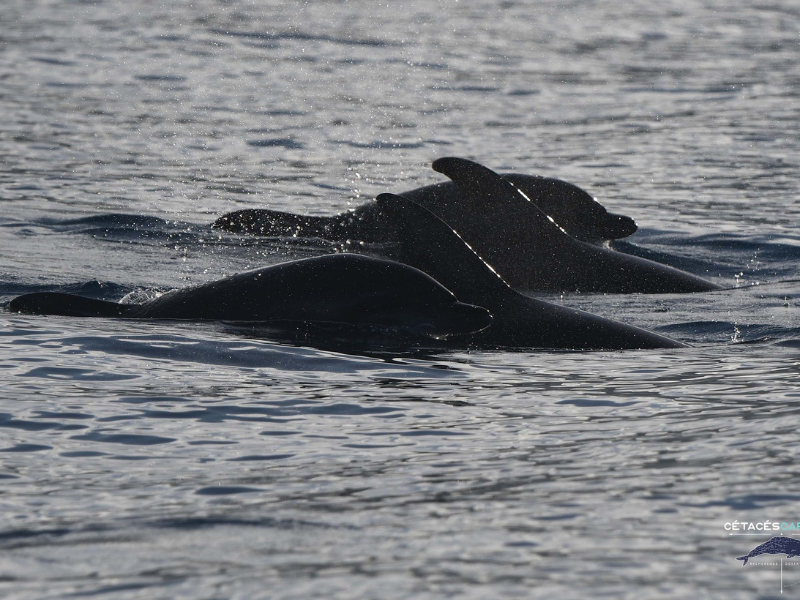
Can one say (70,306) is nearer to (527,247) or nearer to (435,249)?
(435,249)

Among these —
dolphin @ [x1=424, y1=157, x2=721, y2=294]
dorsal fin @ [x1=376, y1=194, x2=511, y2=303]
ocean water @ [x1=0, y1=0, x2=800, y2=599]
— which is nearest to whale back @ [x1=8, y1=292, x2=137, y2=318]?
ocean water @ [x1=0, y1=0, x2=800, y2=599]

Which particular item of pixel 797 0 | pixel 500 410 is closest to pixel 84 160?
pixel 500 410

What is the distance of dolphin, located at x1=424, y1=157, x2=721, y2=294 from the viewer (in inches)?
422

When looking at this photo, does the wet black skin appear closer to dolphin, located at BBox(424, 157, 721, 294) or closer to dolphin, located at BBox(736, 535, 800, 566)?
dolphin, located at BBox(424, 157, 721, 294)

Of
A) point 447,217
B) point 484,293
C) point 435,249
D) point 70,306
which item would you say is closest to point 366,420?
point 435,249

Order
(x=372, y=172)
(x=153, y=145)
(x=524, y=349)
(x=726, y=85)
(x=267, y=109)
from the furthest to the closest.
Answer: (x=726, y=85)
(x=267, y=109)
(x=153, y=145)
(x=372, y=172)
(x=524, y=349)

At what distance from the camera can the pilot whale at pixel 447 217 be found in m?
11.4

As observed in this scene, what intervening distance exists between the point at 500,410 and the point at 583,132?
53.0 ft

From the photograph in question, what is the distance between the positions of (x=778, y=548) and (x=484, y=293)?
418 cm

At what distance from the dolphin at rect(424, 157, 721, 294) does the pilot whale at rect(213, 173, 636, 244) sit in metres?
0.12

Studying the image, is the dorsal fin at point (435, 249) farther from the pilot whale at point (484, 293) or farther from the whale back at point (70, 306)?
the whale back at point (70, 306)

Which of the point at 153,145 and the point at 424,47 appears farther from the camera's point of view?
the point at 424,47

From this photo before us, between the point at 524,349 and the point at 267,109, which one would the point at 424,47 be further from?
the point at 524,349

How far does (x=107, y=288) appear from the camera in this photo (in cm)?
1038
